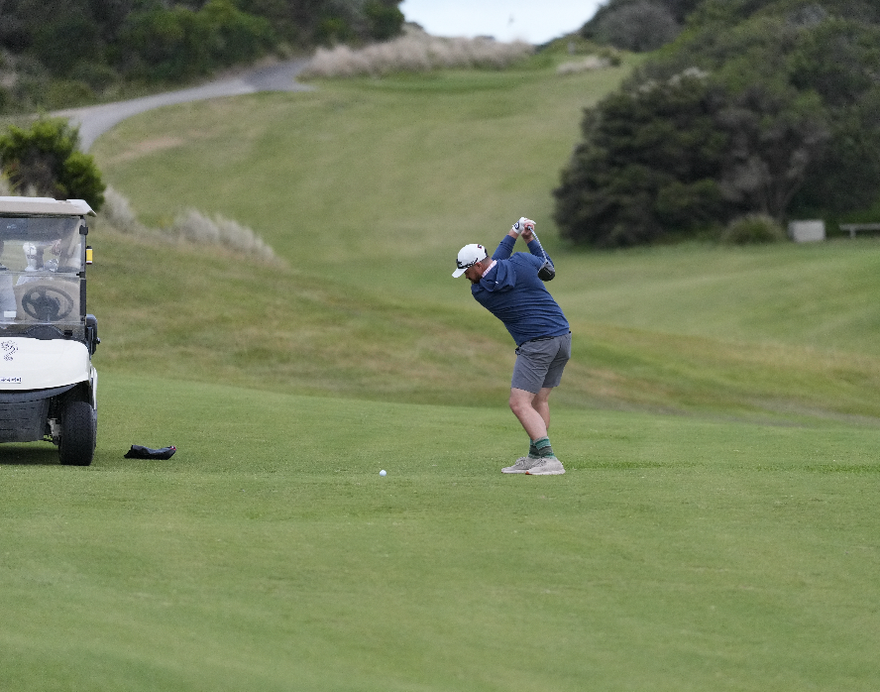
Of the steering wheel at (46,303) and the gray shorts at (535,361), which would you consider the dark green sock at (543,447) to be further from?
the steering wheel at (46,303)

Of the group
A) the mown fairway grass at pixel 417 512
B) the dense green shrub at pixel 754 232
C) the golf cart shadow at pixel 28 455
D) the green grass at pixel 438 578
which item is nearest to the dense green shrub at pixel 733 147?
the dense green shrub at pixel 754 232

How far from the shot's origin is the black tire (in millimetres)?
10812

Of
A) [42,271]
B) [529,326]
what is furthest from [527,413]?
[42,271]

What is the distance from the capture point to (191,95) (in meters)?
70.4

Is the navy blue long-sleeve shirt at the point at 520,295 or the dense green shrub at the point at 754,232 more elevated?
the navy blue long-sleeve shirt at the point at 520,295

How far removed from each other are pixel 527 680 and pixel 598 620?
2.83 ft

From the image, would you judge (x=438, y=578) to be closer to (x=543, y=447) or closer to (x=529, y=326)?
(x=543, y=447)

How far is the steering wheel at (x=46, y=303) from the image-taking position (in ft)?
36.9

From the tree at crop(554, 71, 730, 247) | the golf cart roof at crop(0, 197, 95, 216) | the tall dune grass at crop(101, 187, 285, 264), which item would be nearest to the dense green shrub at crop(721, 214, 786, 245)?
the tree at crop(554, 71, 730, 247)

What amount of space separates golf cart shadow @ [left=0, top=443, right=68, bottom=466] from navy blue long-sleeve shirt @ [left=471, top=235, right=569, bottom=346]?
4216 mm

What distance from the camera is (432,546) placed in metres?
7.56

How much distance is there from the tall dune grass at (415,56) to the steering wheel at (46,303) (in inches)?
2637

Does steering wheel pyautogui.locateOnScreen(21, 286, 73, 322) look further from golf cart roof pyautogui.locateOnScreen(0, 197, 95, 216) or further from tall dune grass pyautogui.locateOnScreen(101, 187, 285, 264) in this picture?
tall dune grass pyautogui.locateOnScreen(101, 187, 285, 264)

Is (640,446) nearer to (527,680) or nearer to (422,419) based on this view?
(422,419)
